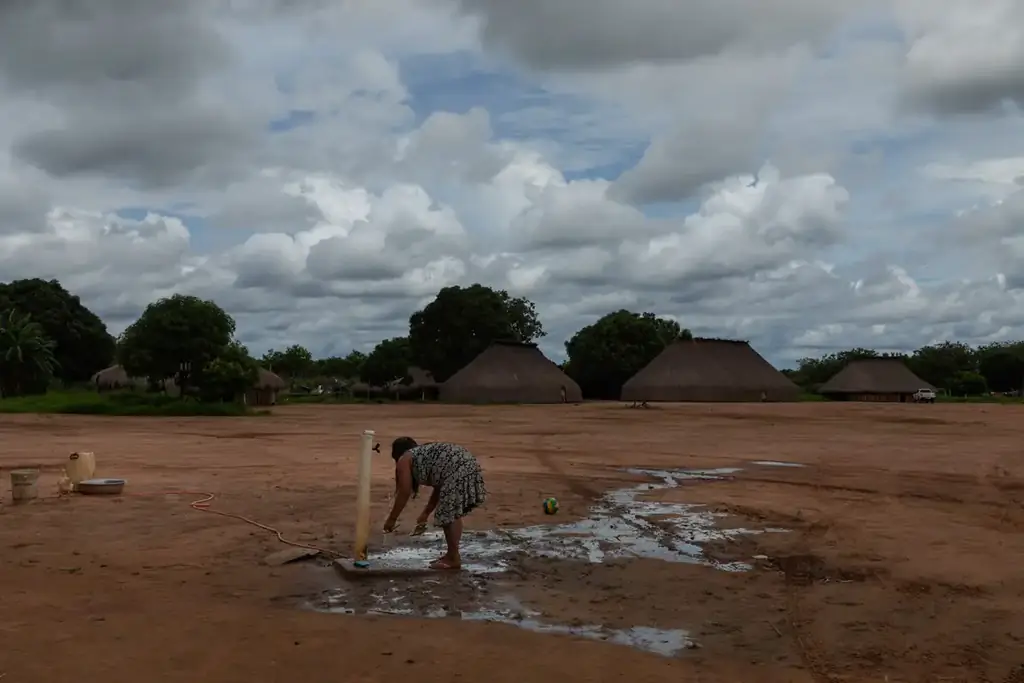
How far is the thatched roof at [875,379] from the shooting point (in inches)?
2808

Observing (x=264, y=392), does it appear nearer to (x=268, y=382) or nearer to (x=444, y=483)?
(x=268, y=382)

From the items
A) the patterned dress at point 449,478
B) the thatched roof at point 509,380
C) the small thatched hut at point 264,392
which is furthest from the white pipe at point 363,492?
the thatched roof at point 509,380

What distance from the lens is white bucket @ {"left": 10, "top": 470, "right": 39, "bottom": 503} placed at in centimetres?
1220

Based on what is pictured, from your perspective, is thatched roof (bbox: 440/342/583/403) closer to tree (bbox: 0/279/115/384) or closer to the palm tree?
the palm tree

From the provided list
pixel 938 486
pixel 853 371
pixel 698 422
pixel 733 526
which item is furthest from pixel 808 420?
pixel 853 371

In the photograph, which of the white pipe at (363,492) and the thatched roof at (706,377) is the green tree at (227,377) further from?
the white pipe at (363,492)

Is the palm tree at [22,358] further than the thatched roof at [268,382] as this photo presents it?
No

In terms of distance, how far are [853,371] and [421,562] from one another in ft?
229

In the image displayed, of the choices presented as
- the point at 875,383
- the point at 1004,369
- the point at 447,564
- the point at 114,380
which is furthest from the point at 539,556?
the point at 1004,369

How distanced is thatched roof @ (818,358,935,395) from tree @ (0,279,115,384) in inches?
2281

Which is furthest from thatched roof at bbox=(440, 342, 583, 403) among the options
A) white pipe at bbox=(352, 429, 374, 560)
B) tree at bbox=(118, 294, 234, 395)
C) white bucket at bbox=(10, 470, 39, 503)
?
white pipe at bbox=(352, 429, 374, 560)

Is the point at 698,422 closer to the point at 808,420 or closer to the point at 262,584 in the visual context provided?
the point at 808,420

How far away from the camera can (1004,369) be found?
85188 millimetres

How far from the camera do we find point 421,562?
9031 mm
